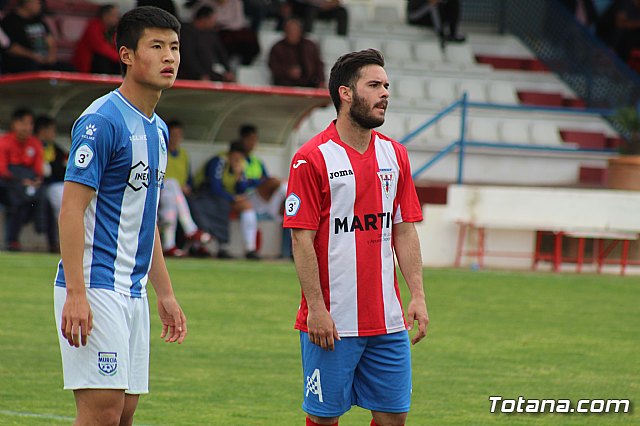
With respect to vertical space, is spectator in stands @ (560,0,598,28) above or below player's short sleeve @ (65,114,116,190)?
above

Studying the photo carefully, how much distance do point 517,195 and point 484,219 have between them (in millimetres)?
599

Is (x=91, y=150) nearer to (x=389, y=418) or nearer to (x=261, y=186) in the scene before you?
(x=389, y=418)

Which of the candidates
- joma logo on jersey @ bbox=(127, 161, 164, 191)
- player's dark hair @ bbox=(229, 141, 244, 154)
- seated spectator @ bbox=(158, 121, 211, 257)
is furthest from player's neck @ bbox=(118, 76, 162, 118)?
player's dark hair @ bbox=(229, 141, 244, 154)

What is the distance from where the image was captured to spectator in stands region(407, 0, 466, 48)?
24297mm

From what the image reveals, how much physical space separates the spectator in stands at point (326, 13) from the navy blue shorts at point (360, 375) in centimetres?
1830

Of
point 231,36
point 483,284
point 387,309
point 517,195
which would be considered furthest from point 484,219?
point 387,309

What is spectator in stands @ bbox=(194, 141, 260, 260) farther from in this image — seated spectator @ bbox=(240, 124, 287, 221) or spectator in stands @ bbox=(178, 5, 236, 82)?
spectator in stands @ bbox=(178, 5, 236, 82)

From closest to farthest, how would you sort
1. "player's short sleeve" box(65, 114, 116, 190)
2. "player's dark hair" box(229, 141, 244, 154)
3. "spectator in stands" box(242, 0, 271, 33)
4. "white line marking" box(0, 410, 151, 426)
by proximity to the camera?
"player's short sleeve" box(65, 114, 116, 190), "white line marking" box(0, 410, 151, 426), "player's dark hair" box(229, 141, 244, 154), "spectator in stands" box(242, 0, 271, 33)

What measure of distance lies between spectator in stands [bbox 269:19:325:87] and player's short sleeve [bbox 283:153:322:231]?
1518cm

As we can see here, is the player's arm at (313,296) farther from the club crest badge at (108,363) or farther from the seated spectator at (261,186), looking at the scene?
the seated spectator at (261,186)

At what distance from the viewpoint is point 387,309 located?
5.33 meters

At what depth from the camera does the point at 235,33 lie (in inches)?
859

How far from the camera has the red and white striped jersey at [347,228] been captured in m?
5.28

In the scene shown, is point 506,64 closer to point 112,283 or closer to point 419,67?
point 419,67
